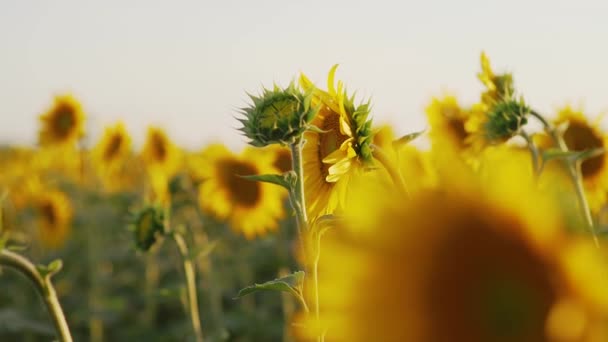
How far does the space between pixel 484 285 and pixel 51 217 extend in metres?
6.42

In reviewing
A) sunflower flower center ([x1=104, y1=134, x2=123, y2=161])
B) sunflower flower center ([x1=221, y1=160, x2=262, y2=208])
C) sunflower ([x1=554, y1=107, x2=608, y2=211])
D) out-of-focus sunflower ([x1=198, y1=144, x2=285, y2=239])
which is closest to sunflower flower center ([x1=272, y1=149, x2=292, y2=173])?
out-of-focus sunflower ([x1=198, y1=144, x2=285, y2=239])

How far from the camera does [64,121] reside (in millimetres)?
6684

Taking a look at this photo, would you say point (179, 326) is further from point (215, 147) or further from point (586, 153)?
point (586, 153)

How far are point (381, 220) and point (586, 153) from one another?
5.15 feet

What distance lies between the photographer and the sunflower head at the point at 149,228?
3.09 m

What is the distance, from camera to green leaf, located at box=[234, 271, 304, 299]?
1.36 m

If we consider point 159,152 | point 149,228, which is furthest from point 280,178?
point 159,152

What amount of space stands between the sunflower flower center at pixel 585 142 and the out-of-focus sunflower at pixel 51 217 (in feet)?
15.0

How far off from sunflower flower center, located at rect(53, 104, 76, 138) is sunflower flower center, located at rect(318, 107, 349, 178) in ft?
17.2

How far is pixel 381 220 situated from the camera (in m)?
0.56

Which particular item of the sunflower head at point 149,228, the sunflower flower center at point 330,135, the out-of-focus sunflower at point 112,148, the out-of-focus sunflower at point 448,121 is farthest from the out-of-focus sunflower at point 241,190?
the sunflower flower center at point 330,135

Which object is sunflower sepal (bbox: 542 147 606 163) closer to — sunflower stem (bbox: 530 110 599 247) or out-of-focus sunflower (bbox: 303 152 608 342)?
sunflower stem (bbox: 530 110 599 247)

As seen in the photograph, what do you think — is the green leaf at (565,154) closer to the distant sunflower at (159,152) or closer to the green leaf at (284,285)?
the green leaf at (284,285)

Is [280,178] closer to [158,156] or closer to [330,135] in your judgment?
[330,135]
